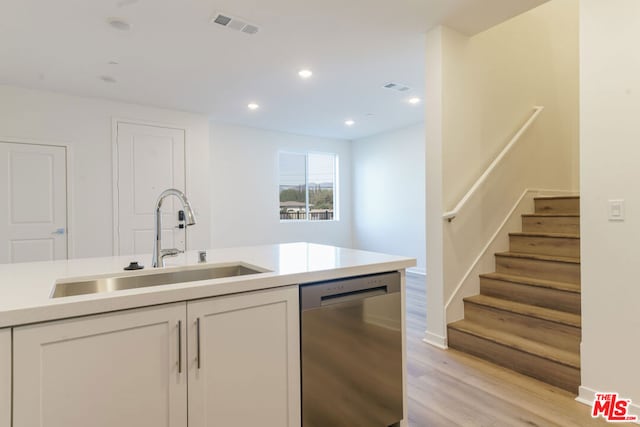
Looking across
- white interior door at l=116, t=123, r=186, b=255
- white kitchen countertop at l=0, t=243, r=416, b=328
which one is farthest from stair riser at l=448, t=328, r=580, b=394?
white interior door at l=116, t=123, r=186, b=255

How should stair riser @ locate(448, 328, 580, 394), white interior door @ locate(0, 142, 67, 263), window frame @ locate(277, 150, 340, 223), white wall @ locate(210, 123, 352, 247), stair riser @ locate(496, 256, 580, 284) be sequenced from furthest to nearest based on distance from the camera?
window frame @ locate(277, 150, 340, 223) < white wall @ locate(210, 123, 352, 247) < white interior door @ locate(0, 142, 67, 263) < stair riser @ locate(496, 256, 580, 284) < stair riser @ locate(448, 328, 580, 394)

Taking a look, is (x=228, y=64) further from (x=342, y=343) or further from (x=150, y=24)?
(x=342, y=343)

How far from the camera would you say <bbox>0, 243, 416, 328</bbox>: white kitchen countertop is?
1006 millimetres

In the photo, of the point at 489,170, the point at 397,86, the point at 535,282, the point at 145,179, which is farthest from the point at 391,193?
the point at 145,179

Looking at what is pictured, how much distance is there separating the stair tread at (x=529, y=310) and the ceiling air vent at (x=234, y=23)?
9.65 ft

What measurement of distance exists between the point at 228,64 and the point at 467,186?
263 centimetres

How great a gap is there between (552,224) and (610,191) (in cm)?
153

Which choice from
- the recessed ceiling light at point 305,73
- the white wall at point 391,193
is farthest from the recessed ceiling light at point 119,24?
the white wall at point 391,193

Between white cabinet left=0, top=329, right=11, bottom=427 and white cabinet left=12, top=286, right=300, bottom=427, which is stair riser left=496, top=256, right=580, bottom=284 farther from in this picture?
white cabinet left=0, top=329, right=11, bottom=427

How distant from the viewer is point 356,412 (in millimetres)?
1568

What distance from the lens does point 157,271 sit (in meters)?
1.62

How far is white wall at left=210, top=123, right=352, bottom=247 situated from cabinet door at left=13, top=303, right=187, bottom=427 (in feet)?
15.8

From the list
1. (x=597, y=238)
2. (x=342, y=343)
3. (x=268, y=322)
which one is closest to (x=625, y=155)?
(x=597, y=238)

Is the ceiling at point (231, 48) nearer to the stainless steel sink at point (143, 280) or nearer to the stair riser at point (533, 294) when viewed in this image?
the stainless steel sink at point (143, 280)
